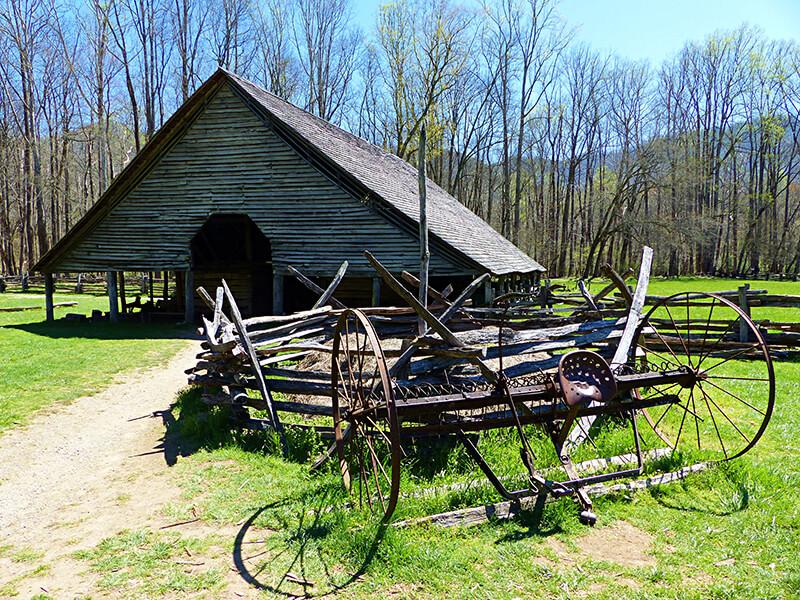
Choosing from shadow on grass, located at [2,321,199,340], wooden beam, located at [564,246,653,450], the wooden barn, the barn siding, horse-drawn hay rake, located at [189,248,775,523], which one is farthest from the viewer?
the barn siding

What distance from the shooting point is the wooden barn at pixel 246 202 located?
1468 centimetres

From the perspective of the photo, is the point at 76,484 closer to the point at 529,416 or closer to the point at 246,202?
the point at 529,416

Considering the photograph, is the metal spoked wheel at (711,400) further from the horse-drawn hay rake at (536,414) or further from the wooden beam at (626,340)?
the wooden beam at (626,340)

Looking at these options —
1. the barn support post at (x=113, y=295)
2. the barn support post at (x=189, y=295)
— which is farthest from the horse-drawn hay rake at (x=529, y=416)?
the barn support post at (x=113, y=295)

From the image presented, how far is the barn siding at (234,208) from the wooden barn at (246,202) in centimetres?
3

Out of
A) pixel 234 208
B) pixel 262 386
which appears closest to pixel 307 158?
pixel 234 208

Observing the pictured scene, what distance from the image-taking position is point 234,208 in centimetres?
1559

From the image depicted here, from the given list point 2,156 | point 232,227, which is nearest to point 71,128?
point 2,156

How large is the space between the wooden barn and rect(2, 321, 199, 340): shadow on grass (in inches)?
43.5

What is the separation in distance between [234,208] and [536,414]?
13556 millimetres

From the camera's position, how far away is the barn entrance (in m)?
18.1

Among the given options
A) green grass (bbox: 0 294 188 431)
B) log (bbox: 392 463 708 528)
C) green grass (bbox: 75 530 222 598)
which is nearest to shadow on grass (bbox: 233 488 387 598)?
green grass (bbox: 75 530 222 598)

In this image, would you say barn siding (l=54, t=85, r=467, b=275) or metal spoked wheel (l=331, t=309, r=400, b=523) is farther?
barn siding (l=54, t=85, r=467, b=275)

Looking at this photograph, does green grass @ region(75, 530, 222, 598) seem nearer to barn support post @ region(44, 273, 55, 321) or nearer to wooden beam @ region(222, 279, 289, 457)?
wooden beam @ region(222, 279, 289, 457)
